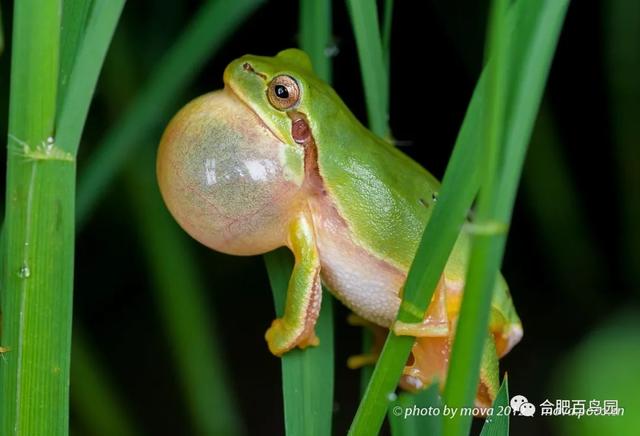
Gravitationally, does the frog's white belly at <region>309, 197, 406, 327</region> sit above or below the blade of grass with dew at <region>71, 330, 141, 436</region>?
above

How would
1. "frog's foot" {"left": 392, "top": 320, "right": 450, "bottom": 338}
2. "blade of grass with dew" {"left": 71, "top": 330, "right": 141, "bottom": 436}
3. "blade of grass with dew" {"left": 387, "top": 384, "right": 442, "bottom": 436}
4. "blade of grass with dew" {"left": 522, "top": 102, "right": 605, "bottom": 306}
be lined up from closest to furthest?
"frog's foot" {"left": 392, "top": 320, "right": 450, "bottom": 338}, "blade of grass with dew" {"left": 387, "top": 384, "right": 442, "bottom": 436}, "blade of grass with dew" {"left": 71, "top": 330, "right": 141, "bottom": 436}, "blade of grass with dew" {"left": 522, "top": 102, "right": 605, "bottom": 306}

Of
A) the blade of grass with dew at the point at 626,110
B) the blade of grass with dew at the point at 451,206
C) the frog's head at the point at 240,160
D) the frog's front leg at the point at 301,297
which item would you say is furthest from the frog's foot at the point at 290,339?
the blade of grass with dew at the point at 626,110

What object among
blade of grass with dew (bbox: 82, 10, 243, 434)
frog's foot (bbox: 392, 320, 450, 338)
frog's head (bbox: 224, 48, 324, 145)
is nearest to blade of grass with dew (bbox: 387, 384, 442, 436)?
frog's foot (bbox: 392, 320, 450, 338)

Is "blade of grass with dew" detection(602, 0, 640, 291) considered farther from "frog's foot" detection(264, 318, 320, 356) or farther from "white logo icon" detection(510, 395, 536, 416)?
"frog's foot" detection(264, 318, 320, 356)

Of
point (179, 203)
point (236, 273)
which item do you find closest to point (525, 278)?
point (236, 273)

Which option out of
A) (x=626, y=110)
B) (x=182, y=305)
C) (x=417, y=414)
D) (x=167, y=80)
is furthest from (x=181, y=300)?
(x=626, y=110)

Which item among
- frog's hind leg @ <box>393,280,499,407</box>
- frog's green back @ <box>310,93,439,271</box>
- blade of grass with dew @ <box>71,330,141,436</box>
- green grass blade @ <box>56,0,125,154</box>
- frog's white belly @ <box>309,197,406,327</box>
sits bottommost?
blade of grass with dew @ <box>71,330,141,436</box>

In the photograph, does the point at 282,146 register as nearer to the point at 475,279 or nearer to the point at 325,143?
the point at 325,143

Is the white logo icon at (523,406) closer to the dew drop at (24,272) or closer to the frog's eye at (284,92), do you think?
the frog's eye at (284,92)
